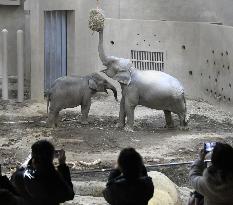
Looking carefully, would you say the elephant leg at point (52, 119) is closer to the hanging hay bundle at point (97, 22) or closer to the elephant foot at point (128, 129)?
the elephant foot at point (128, 129)

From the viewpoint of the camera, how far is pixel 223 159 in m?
4.70

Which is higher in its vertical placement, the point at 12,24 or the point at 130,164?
the point at 12,24

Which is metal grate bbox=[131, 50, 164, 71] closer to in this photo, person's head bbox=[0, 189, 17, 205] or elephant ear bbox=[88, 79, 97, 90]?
elephant ear bbox=[88, 79, 97, 90]

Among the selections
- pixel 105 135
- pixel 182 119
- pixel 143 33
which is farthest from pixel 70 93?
pixel 143 33

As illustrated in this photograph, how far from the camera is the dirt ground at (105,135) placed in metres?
9.84

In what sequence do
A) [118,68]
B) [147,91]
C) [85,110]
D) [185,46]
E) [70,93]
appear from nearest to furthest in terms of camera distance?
[147,91], [70,93], [118,68], [85,110], [185,46]

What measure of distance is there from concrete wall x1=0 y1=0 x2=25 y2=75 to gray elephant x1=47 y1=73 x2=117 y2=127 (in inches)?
139

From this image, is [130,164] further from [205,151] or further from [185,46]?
[185,46]

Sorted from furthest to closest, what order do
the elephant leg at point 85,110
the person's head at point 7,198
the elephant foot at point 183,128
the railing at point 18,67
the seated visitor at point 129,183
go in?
the railing at point 18,67
the elephant leg at point 85,110
the elephant foot at point 183,128
the seated visitor at point 129,183
the person's head at point 7,198

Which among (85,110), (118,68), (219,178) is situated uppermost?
(118,68)

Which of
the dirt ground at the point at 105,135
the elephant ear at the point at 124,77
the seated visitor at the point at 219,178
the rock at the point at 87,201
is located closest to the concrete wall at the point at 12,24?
the dirt ground at the point at 105,135

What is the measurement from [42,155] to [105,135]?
6.71 meters

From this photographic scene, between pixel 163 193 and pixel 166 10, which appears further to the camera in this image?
pixel 166 10

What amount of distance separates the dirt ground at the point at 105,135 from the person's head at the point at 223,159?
3.85 metres
